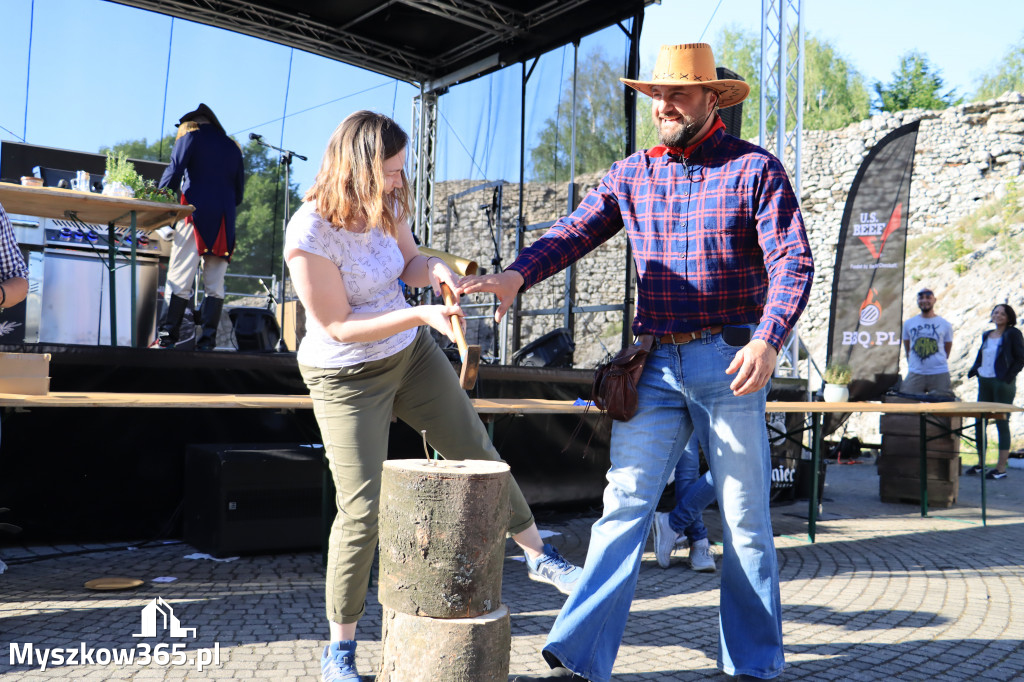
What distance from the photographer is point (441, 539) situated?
2061 millimetres

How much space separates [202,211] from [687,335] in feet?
16.1

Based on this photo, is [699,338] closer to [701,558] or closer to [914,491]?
[701,558]

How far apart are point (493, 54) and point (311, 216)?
8.65 m

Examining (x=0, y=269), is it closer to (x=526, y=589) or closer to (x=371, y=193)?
(x=371, y=193)

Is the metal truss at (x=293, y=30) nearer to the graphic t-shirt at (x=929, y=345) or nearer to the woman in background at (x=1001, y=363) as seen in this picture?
the graphic t-shirt at (x=929, y=345)

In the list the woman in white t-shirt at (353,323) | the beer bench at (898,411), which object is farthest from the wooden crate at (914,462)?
the woman in white t-shirt at (353,323)

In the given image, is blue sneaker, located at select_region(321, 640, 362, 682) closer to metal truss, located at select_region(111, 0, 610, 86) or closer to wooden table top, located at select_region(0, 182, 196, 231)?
wooden table top, located at select_region(0, 182, 196, 231)

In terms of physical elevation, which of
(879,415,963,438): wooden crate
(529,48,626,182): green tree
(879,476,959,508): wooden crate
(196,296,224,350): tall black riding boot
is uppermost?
(529,48,626,182): green tree

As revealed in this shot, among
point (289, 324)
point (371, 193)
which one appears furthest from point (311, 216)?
point (289, 324)

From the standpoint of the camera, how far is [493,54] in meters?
10.4

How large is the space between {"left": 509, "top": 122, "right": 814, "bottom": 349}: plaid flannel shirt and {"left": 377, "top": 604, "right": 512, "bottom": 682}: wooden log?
107 cm

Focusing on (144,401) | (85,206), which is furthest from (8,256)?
(85,206)

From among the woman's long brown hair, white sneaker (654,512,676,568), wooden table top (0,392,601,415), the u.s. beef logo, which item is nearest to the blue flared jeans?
the woman's long brown hair

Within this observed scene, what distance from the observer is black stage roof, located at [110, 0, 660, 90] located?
9281mm
